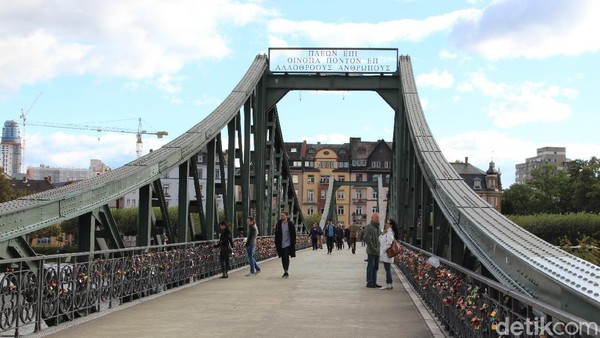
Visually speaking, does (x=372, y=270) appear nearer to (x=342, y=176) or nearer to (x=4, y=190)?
(x=4, y=190)

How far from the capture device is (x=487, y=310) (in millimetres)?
6320

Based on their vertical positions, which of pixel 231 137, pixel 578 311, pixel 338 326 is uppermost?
pixel 231 137

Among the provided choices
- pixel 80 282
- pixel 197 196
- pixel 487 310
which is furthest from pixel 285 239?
pixel 487 310

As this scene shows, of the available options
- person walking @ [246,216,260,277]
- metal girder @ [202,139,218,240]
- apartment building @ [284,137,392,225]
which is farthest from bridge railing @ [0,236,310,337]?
apartment building @ [284,137,392,225]

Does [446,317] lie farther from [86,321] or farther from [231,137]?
[231,137]

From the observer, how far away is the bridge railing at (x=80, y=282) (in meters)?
7.63

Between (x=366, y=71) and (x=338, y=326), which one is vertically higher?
(x=366, y=71)

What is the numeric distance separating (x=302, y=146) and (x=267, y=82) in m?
83.0

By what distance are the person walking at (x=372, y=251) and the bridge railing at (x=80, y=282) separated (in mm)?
3406

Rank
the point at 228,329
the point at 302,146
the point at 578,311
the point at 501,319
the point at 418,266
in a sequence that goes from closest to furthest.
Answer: the point at 578,311, the point at 501,319, the point at 228,329, the point at 418,266, the point at 302,146

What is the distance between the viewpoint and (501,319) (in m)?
5.83

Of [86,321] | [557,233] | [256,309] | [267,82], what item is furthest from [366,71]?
[557,233]

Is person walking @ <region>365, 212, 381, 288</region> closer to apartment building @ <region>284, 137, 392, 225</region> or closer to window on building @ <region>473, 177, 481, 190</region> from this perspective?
apartment building @ <region>284, 137, 392, 225</region>

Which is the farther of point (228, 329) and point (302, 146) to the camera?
point (302, 146)
